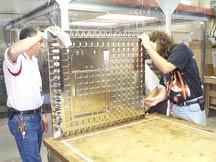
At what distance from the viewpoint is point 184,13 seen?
3.71 metres

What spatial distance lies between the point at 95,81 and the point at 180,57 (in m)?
0.64

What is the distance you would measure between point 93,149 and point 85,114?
273 mm

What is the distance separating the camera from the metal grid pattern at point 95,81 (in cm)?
129

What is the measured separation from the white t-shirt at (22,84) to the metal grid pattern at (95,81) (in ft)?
2.04

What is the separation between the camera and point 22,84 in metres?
1.83

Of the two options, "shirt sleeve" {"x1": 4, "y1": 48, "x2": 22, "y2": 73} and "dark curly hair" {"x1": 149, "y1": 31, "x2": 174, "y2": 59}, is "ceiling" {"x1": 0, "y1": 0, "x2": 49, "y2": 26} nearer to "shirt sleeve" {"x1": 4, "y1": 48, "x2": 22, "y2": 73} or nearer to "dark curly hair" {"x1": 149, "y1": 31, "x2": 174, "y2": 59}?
"shirt sleeve" {"x1": 4, "y1": 48, "x2": 22, "y2": 73}

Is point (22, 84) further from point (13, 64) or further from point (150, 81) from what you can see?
point (150, 81)

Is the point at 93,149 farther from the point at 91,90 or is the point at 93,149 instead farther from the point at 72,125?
the point at 91,90

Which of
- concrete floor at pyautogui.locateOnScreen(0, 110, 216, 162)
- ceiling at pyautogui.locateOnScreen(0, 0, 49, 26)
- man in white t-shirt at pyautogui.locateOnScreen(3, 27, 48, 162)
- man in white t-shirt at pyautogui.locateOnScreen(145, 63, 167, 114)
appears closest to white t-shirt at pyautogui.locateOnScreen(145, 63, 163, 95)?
man in white t-shirt at pyautogui.locateOnScreen(145, 63, 167, 114)

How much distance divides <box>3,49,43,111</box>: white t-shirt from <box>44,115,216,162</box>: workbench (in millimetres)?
611

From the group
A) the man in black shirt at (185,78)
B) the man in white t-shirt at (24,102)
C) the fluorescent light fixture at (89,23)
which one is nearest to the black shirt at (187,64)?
the man in black shirt at (185,78)

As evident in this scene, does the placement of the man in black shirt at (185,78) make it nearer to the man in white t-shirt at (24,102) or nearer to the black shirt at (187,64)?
Result: the black shirt at (187,64)

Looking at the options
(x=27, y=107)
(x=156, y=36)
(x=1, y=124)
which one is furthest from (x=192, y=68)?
(x=1, y=124)

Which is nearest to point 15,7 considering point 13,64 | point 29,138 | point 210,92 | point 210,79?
point 13,64
